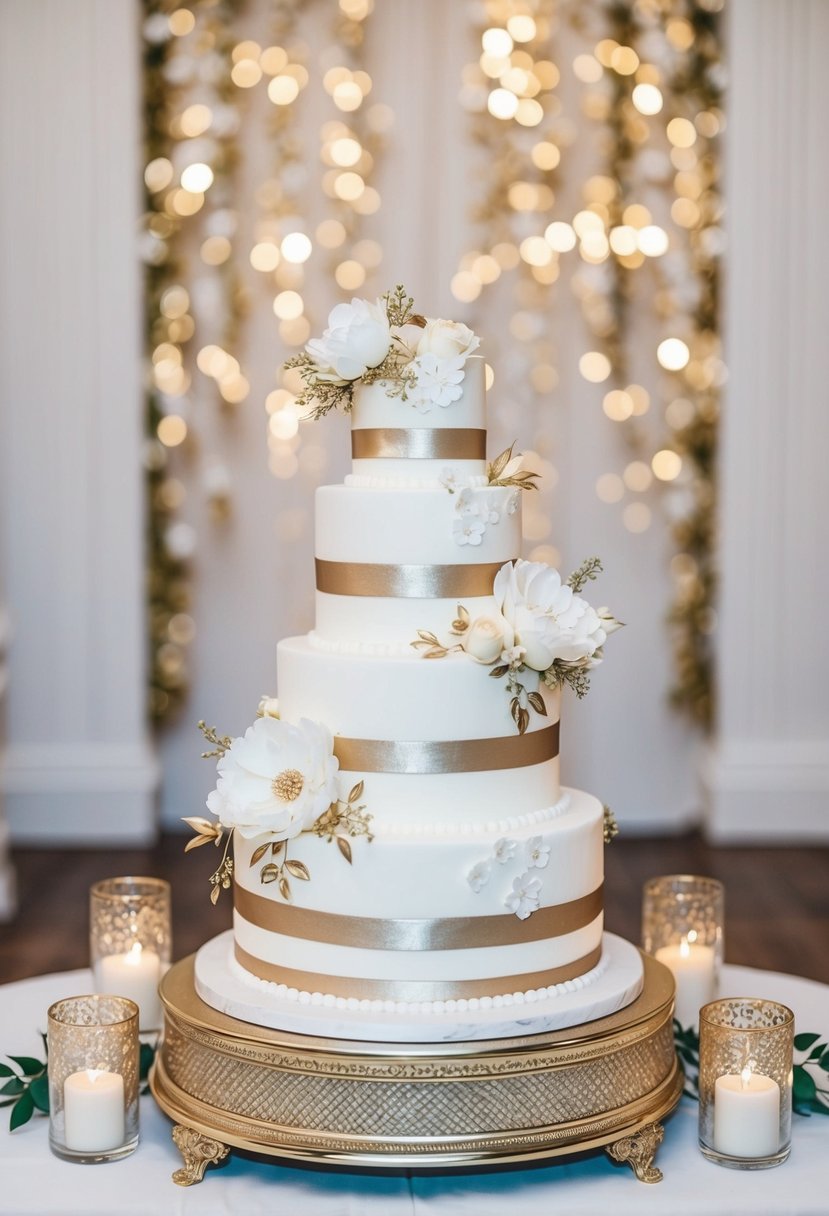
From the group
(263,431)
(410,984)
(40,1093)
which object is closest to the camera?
(410,984)

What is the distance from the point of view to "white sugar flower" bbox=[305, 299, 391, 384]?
222 centimetres

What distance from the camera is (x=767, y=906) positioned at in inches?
181

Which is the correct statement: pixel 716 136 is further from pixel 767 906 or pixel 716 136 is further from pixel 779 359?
pixel 767 906

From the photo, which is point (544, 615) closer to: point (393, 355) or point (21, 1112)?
point (393, 355)

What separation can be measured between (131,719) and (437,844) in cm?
352

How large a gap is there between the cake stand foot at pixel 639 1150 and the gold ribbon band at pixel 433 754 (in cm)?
54

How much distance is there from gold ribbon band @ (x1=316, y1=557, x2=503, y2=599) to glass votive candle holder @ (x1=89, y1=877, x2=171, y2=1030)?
2.46ft

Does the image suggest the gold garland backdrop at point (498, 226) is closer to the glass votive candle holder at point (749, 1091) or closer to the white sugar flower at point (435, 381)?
the white sugar flower at point (435, 381)

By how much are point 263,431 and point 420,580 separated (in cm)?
356

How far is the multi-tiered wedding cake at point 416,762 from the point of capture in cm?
208

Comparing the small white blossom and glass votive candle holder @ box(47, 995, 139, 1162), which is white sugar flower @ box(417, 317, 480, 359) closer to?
the small white blossom

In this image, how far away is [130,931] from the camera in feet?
8.66

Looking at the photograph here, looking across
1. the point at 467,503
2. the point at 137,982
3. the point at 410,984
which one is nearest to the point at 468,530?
the point at 467,503

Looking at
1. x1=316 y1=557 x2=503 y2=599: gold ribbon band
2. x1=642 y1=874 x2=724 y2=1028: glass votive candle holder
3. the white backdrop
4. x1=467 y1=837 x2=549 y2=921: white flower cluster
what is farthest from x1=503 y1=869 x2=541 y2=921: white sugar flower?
the white backdrop
